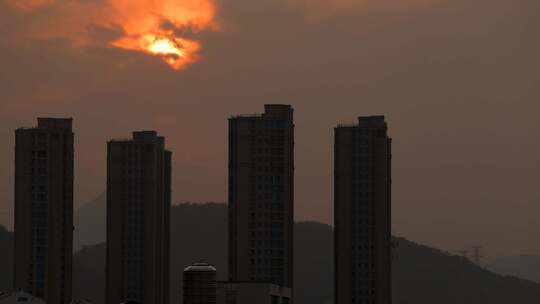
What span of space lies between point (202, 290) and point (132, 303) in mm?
24547

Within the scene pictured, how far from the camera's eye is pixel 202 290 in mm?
197375

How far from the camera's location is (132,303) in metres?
174

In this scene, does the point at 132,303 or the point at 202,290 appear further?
the point at 202,290
